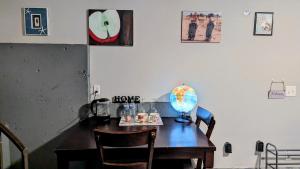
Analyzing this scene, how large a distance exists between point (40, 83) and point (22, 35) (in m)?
0.48

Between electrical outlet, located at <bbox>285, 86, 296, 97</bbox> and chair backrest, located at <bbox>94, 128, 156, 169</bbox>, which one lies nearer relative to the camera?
chair backrest, located at <bbox>94, 128, 156, 169</bbox>

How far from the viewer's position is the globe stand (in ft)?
7.49

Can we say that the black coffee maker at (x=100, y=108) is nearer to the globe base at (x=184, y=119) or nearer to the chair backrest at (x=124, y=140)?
the globe base at (x=184, y=119)

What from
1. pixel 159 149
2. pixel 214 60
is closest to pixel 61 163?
pixel 159 149

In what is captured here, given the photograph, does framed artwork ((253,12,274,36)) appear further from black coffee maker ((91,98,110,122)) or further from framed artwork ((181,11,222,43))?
black coffee maker ((91,98,110,122))

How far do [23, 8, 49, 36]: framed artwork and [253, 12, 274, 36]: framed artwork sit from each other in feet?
6.60

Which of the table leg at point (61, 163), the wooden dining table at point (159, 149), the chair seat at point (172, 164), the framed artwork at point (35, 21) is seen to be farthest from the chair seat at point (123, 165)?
the framed artwork at point (35, 21)

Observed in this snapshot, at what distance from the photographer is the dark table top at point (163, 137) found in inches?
66.6

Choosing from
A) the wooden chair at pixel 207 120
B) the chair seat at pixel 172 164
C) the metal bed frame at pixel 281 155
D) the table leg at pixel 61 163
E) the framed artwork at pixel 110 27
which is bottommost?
the metal bed frame at pixel 281 155

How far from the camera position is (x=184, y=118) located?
7.68 feet

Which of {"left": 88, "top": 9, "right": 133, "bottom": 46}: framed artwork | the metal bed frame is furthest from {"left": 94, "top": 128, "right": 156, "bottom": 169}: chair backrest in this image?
the metal bed frame

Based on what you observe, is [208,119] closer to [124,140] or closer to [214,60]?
[214,60]

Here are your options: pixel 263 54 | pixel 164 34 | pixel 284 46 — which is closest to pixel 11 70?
pixel 164 34

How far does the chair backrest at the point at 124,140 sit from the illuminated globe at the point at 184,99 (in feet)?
2.59
